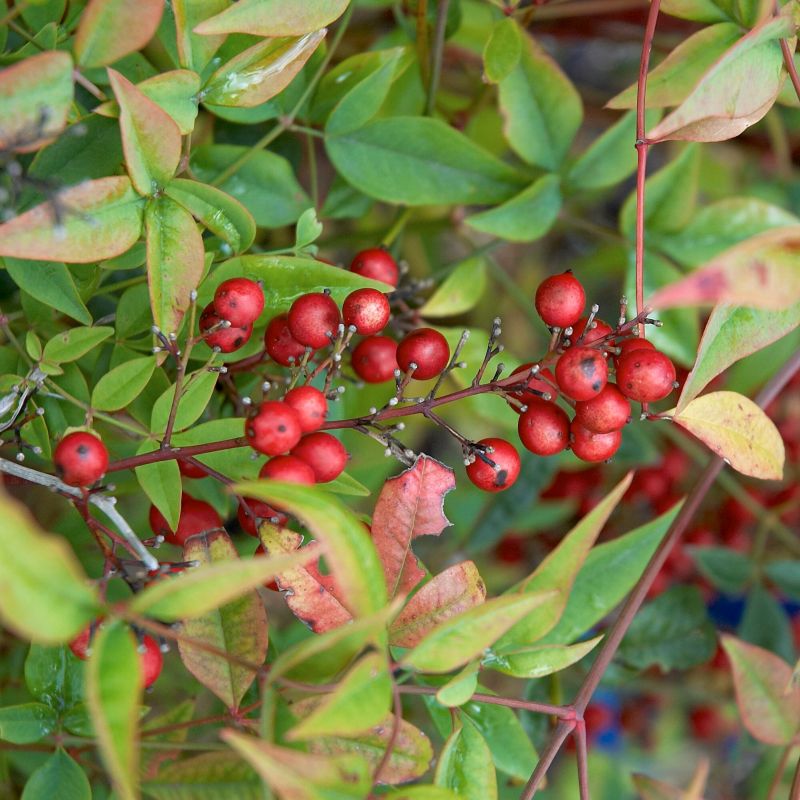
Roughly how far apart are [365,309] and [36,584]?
33 cm

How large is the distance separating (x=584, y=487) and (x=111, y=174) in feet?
3.04

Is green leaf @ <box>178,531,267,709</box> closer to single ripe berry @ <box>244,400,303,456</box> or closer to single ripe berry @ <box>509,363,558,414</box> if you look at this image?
single ripe berry @ <box>244,400,303,456</box>

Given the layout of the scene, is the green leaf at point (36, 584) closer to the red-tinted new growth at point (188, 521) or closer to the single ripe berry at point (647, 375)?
the red-tinted new growth at point (188, 521)

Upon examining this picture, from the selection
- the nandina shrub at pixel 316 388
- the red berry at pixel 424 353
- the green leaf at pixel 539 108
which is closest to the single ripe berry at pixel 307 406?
the nandina shrub at pixel 316 388

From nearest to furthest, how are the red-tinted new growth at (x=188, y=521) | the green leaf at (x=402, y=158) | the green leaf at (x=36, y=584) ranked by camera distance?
the green leaf at (x=36, y=584)
the red-tinted new growth at (x=188, y=521)
the green leaf at (x=402, y=158)

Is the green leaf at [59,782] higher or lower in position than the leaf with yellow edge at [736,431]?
A: lower

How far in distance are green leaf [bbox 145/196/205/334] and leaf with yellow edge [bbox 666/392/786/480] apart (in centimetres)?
38

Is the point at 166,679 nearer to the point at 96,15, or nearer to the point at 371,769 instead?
the point at 371,769

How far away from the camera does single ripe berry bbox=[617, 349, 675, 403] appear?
63 centimetres

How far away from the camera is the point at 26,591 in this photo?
0.43 metres

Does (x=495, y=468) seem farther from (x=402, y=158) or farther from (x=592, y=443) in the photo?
(x=402, y=158)

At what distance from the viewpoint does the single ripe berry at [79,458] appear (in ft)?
1.90

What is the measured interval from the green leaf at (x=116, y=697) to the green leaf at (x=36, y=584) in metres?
0.03

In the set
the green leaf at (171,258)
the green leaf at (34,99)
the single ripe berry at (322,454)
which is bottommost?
the single ripe berry at (322,454)
